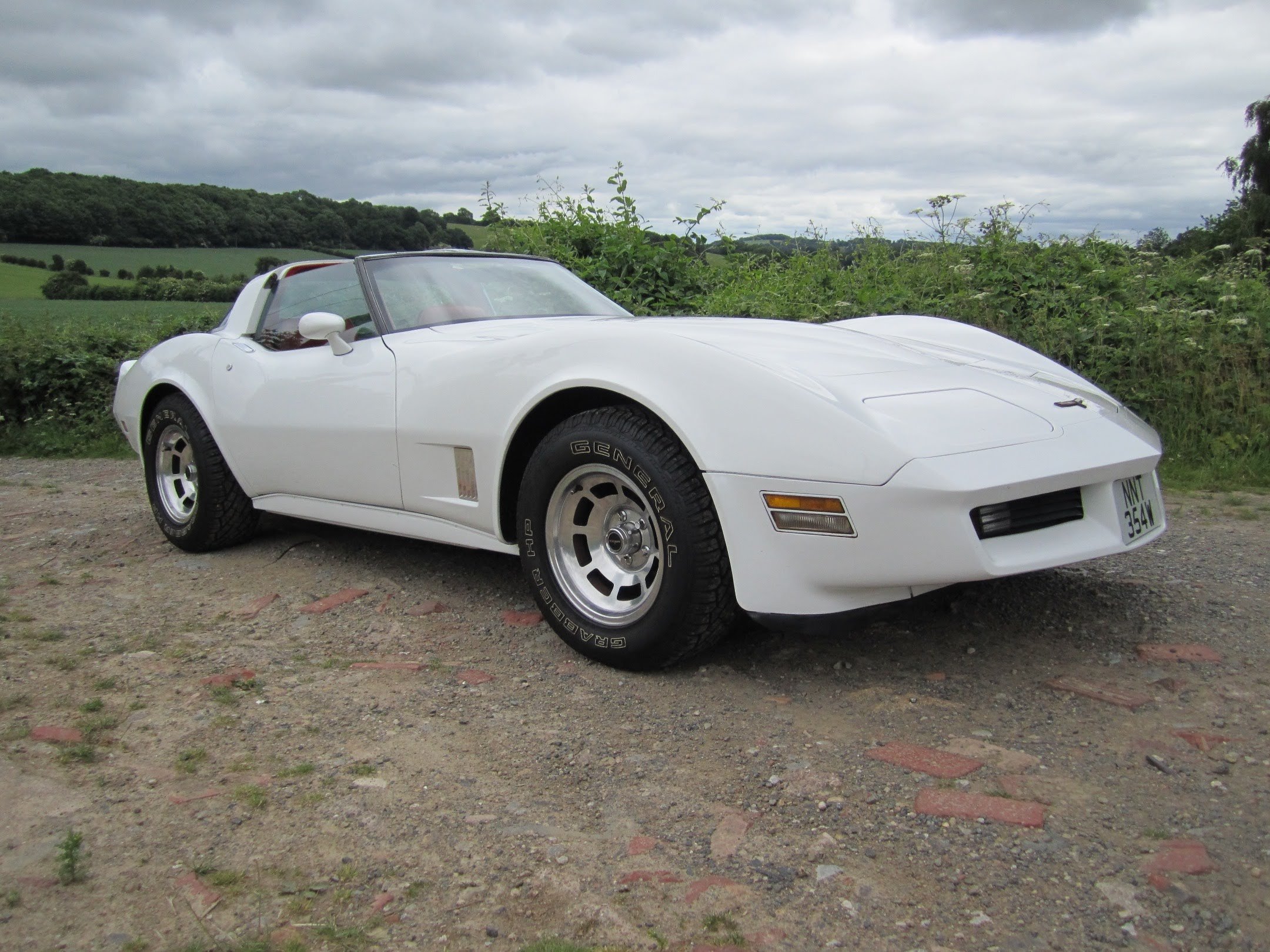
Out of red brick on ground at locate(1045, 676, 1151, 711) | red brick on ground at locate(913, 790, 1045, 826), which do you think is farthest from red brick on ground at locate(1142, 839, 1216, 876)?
red brick on ground at locate(1045, 676, 1151, 711)

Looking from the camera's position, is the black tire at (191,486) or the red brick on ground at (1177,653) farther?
the black tire at (191,486)

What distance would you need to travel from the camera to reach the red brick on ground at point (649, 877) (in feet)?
5.91

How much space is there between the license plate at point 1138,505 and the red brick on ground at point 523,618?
1785mm

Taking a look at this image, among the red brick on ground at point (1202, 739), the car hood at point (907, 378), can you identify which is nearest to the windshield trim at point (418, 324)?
the car hood at point (907, 378)

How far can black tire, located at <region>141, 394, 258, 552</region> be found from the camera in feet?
14.3

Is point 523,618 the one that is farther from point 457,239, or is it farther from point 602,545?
point 457,239

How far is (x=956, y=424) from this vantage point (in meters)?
2.51

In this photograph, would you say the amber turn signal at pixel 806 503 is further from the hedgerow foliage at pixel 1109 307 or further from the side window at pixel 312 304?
the hedgerow foliage at pixel 1109 307

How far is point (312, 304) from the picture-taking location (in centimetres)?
421

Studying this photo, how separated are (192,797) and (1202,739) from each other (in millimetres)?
2258

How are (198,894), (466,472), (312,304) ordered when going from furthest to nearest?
(312,304) → (466,472) → (198,894)

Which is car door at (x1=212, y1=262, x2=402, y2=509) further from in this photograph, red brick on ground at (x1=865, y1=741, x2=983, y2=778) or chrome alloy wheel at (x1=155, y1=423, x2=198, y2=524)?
red brick on ground at (x1=865, y1=741, x2=983, y2=778)

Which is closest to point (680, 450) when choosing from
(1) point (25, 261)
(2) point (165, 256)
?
(2) point (165, 256)

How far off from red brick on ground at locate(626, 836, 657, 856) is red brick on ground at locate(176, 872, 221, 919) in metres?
0.74
